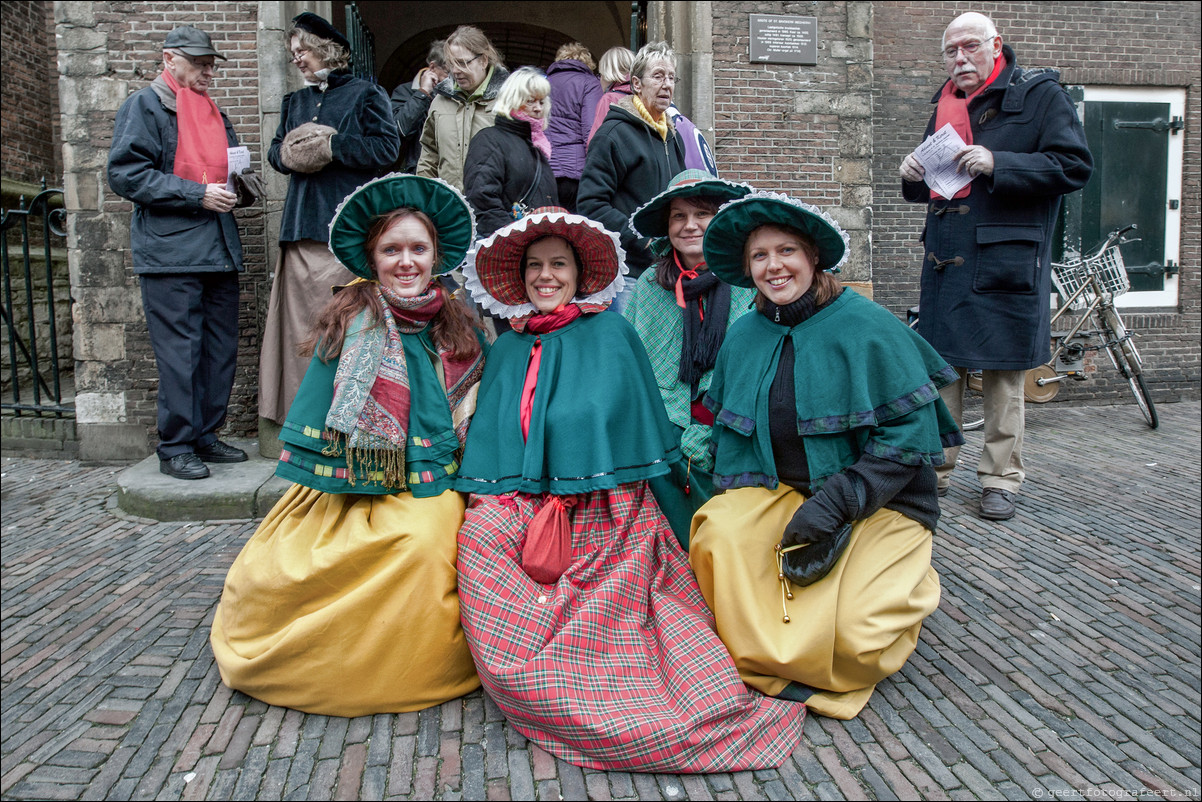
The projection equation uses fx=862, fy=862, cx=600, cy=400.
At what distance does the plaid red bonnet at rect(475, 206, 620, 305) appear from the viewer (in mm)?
3051

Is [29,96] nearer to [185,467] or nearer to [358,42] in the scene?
[358,42]

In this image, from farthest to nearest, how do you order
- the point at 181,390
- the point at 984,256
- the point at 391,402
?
the point at 181,390, the point at 984,256, the point at 391,402

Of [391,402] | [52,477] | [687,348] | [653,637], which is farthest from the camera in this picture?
[52,477]

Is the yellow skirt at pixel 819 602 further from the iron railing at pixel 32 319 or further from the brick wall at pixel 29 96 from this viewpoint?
the brick wall at pixel 29 96

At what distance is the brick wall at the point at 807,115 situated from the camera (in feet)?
21.5

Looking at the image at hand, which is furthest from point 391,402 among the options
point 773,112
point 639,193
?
point 773,112

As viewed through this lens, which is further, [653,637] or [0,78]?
[0,78]

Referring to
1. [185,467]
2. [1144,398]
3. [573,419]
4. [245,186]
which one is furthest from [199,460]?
[1144,398]

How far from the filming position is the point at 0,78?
902 cm

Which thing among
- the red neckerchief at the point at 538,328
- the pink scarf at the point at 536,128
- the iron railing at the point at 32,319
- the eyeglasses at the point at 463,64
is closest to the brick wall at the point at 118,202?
the iron railing at the point at 32,319

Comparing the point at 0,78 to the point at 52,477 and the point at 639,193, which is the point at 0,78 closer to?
the point at 52,477

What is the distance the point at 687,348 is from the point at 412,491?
1.22 meters

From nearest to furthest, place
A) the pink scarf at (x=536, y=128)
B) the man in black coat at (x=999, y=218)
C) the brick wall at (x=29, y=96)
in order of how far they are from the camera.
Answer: the man in black coat at (x=999, y=218) < the pink scarf at (x=536, y=128) < the brick wall at (x=29, y=96)

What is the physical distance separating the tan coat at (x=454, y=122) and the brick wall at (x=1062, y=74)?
4.50 meters
